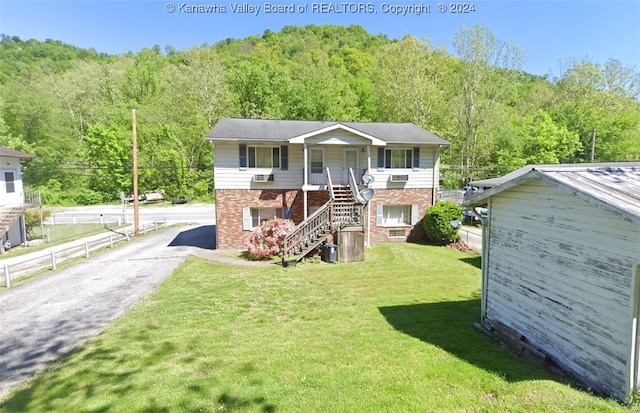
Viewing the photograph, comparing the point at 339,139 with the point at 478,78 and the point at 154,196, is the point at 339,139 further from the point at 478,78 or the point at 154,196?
the point at 154,196

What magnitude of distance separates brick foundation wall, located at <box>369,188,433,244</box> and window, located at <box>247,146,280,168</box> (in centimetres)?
589

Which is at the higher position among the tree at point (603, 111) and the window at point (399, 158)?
the tree at point (603, 111)

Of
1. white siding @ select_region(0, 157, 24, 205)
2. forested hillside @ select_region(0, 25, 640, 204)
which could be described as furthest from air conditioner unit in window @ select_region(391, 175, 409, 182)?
white siding @ select_region(0, 157, 24, 205)

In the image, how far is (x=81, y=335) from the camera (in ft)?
24.8

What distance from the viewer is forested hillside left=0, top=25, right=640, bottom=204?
3478cm

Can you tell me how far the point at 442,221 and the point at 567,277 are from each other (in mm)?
12906

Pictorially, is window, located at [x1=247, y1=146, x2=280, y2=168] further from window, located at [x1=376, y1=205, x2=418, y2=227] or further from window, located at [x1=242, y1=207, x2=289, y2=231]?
window, located at [x1=376, y1=205, x2=418, y2=227]

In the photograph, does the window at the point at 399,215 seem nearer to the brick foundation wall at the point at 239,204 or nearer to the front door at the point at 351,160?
the front door at the point at 351,160

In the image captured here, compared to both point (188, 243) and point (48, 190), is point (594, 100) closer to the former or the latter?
point (188, 243)

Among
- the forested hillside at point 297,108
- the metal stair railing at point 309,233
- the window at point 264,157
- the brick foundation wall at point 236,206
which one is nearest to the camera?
the metal stair railing at point 309,233

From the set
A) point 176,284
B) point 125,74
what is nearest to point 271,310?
point 176,284

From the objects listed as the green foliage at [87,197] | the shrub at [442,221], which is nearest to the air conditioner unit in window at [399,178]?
the shrub at [442,221]

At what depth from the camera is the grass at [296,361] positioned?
4.86 meters

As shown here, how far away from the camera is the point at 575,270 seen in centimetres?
539
